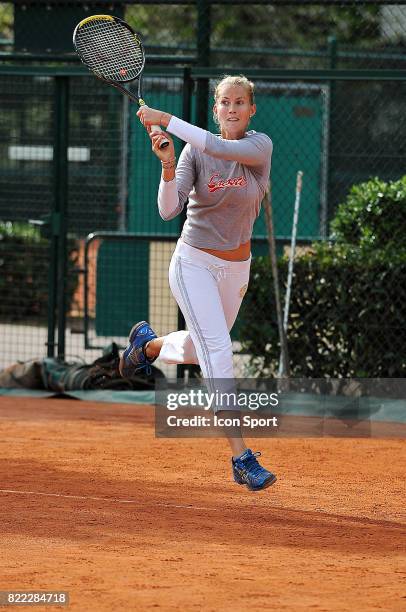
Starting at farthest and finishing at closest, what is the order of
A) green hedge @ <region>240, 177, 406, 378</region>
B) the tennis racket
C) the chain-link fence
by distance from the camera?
1. the chain-link fence
2. green hedge @ <region>240, 177, 406, 378</region>
3. the tennis racket

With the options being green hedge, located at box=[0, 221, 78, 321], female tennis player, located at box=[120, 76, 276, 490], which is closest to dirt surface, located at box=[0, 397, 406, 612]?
female tennis player, located at box=[120, 76, 276, 490]

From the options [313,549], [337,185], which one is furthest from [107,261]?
[313,549]

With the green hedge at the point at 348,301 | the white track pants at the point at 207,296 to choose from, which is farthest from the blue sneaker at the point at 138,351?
the green hedge at the point at 348,301

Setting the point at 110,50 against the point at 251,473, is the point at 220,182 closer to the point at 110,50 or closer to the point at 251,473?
the point at 110,50

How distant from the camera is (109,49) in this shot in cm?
657

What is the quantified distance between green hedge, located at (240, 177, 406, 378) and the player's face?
3.25m

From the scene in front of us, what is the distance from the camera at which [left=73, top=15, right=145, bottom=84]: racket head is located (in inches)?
255

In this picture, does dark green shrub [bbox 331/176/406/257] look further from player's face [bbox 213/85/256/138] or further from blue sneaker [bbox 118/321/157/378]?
player's face [bbox 213/85/256/138]

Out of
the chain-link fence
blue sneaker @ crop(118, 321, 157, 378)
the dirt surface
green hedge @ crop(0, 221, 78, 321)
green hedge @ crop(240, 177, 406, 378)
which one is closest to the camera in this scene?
the dirt surface

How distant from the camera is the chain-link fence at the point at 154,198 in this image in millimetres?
9016

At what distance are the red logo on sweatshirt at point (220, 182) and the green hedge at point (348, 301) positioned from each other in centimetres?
321

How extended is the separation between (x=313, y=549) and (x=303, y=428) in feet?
11.3

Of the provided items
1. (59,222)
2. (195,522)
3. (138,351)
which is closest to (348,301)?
(59,222)

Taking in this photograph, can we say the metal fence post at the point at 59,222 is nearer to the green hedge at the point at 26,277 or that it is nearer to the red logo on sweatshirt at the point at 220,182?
the green hedge at the point at 26,277
